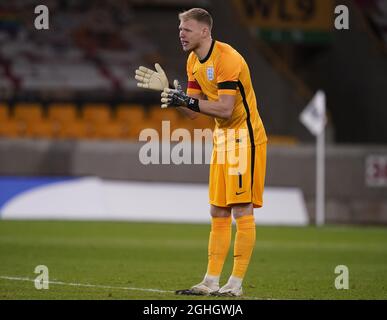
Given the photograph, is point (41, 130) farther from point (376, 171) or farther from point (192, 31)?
point (192, 31)

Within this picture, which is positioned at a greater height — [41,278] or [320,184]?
[320,184]

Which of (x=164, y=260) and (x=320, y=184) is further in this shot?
(x=320, y=184)

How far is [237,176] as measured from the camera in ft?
30.7

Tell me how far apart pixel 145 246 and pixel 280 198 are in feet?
19.0

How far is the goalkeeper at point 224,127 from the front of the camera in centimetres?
922

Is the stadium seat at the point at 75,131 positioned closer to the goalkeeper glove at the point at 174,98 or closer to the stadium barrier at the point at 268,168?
the stadium barrier at the point at 268,168

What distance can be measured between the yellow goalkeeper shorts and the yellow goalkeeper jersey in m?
0.08

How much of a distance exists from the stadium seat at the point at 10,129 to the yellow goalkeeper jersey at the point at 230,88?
1390cm

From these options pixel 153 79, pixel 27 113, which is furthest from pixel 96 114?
pixel 153 79

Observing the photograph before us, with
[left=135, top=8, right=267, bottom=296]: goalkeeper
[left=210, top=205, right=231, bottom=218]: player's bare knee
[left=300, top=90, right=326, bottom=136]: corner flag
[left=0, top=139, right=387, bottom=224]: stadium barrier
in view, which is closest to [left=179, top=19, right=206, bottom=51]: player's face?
[left=135, top=8, right=267, bottom=296]: goalkeeper

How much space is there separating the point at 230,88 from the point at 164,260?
4610mm
